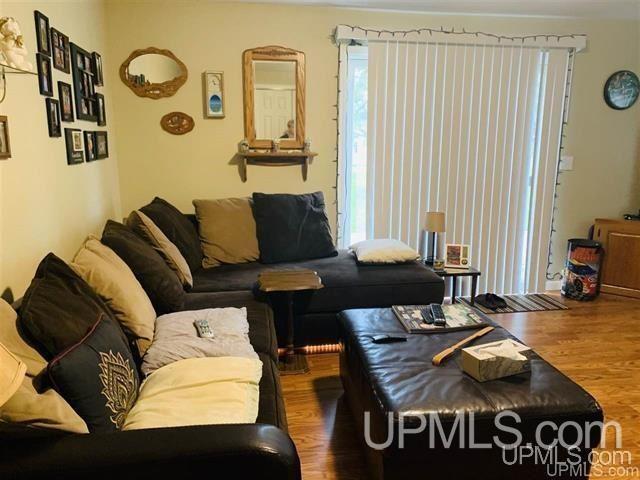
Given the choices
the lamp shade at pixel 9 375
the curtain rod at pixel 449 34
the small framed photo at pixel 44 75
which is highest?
the curtain rod at pixel 449 34

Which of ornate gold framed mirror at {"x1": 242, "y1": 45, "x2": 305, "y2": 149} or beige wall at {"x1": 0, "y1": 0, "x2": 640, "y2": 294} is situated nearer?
beige wall at {"x1": 0, "y1": 0, "x2": 640, "y2": 294}

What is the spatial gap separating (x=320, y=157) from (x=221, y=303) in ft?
5.73

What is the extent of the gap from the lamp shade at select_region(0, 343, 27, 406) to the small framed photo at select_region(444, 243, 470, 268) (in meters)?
2.98

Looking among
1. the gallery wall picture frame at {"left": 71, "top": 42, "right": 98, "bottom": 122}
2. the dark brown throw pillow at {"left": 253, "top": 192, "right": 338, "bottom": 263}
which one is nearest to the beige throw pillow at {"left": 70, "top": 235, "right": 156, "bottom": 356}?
the gallery wall picture frame at {"left": 71, "top": 42, "right": 98, "bottom": 122}

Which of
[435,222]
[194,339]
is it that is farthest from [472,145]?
[194,339]

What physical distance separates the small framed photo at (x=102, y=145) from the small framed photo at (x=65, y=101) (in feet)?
1.75

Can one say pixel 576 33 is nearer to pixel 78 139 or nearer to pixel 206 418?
pixel 78 139

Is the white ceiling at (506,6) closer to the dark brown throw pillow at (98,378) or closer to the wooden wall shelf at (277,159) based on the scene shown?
the wooden wall shelf at (277,159)

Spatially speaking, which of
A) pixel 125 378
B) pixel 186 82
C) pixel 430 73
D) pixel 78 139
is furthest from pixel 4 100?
pixel 430 73

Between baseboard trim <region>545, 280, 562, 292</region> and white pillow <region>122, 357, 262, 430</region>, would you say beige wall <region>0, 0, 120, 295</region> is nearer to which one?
white pillow <region>122, 357, 262, 430</region>

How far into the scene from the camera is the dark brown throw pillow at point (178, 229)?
2.93 metres

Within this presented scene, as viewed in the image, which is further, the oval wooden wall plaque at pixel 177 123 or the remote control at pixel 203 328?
the oval wooden wall plaque at pixel 177 123

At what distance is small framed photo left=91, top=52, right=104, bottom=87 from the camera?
9.66 ft

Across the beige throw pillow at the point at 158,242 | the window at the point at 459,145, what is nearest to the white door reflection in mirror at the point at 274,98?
the window at the point at 459,145
